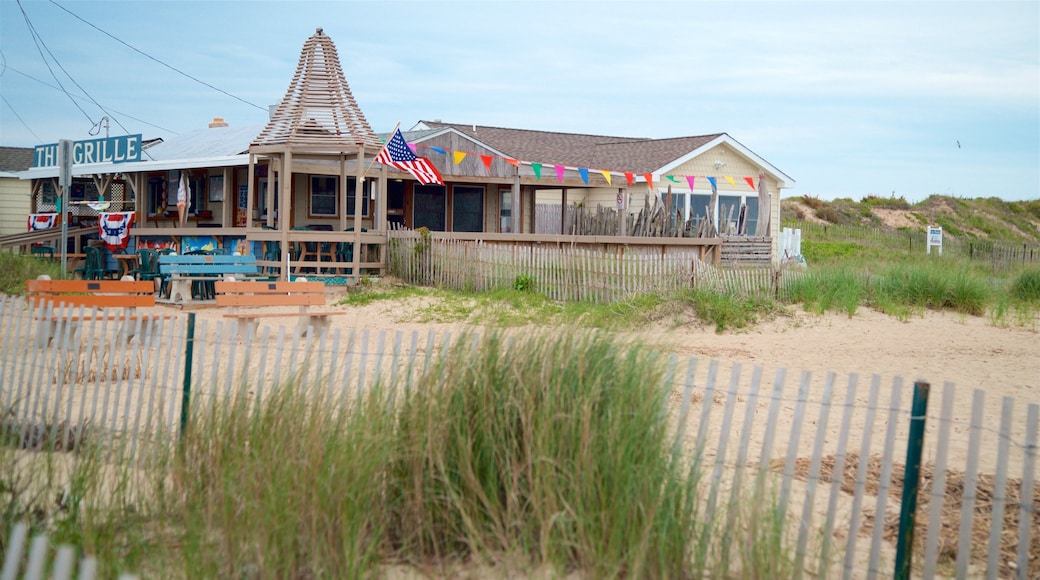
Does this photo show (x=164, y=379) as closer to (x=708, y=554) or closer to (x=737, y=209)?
(x=708, y=554)

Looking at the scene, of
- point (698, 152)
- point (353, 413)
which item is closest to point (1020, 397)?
point (353, 413)

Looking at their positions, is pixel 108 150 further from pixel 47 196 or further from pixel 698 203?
pixel 698 203

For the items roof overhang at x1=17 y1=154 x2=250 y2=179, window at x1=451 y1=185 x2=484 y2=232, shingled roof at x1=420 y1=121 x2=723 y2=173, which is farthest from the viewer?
shingled roof at x1=420 y1=121 x2=723 y2=173

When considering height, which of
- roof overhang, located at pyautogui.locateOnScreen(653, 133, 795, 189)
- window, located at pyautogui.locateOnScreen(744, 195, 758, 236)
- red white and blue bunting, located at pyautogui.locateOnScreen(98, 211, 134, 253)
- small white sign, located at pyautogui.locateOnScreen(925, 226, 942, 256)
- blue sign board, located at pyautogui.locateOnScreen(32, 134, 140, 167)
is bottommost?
red white and blue bunting, located at pyautogui.locateOnScreen(98, 211, 134, 253)

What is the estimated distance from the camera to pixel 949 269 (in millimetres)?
17844

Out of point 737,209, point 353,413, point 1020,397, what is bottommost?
point 1020,397

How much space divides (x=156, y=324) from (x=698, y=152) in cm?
2391

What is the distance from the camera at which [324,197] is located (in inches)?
894

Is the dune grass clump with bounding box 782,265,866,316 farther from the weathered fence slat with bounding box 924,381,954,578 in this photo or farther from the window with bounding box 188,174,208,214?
the window with bounding box 188,174,208,214

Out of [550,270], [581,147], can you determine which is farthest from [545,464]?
[581,147]

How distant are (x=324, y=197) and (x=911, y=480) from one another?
2002 cm

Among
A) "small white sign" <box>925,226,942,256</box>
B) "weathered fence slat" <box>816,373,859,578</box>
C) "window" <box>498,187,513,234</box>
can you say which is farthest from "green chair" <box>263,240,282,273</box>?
"small white sign" <box>925,226,942,256</box>

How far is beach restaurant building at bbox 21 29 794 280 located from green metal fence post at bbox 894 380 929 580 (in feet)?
47.7

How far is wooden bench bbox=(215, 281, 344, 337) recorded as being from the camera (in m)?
10.7
